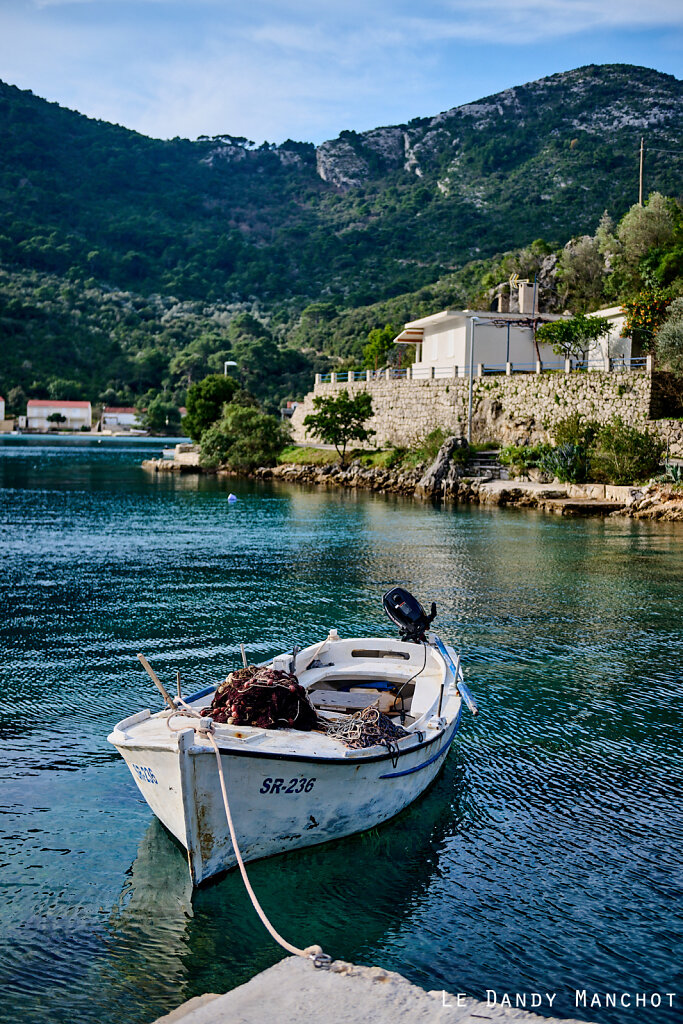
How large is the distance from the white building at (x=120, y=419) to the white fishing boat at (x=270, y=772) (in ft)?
375

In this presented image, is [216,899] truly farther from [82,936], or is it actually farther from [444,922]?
[444,922]

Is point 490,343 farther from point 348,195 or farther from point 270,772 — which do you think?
point 348,195

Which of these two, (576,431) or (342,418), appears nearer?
(576,431)

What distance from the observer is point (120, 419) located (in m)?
119

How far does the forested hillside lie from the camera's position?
110250 mm

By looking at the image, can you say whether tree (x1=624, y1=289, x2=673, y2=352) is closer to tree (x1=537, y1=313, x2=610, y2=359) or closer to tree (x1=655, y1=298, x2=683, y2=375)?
tree (x1=537, y1=313, x2=610, y2=359)

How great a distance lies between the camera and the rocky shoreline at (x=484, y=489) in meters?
33.2

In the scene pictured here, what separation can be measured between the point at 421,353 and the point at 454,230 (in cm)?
7574

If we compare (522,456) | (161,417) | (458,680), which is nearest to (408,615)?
(458,680)

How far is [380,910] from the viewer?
267 inches

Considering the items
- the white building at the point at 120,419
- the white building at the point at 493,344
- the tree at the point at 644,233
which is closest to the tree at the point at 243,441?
the white building at the point at 493,344

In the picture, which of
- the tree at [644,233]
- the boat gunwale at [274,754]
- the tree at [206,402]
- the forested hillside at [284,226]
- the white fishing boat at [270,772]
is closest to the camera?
the boat gunwale at [274,754]

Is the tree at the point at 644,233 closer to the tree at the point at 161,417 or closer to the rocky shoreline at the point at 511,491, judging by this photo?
the rocky shoreline at the point at 511,491

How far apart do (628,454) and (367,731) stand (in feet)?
103
